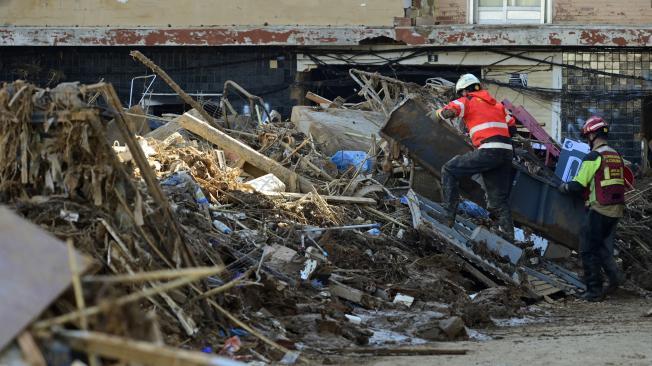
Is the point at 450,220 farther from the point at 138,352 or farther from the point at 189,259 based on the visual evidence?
the point at 138,352

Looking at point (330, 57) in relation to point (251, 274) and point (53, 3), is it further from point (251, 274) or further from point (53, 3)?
point (251, 274)

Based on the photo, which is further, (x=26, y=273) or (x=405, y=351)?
(x=405, y=351)

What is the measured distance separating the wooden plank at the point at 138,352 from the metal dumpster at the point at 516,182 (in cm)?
848

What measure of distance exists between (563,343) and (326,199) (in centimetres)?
510

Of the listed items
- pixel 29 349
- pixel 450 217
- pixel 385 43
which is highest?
pixel 29 349

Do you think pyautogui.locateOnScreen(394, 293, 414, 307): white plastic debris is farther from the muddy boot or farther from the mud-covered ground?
the muddy boot

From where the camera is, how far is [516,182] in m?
12.7

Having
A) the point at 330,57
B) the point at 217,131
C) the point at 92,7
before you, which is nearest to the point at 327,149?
the point at 217,131

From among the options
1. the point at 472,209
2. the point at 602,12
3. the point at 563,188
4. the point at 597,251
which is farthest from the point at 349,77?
the point at 597,251

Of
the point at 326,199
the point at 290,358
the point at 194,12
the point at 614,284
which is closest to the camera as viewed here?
the point at 290,358

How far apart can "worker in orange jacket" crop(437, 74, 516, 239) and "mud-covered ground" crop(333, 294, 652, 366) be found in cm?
163

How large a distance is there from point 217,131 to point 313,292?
544cm

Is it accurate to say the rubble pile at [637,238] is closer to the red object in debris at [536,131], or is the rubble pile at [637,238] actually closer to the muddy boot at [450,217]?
the red object in debris at [536,131]

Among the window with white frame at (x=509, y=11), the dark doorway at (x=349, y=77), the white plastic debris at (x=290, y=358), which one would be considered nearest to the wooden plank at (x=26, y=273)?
the white plastic debris at (x=290, y=358)
